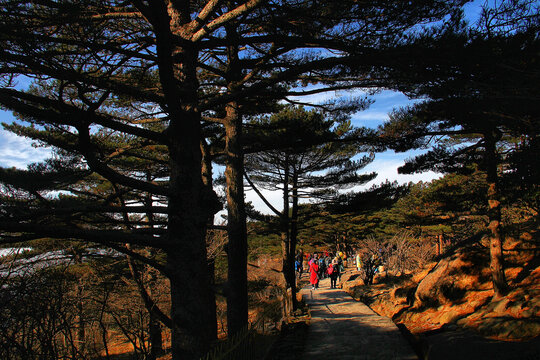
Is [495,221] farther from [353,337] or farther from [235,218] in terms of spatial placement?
[235,218]

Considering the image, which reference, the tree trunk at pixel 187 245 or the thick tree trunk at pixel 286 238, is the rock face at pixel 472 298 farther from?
the tree trunk at pixel 187 245

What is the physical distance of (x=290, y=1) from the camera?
530 cm

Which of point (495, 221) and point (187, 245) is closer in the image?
point (187, 245)

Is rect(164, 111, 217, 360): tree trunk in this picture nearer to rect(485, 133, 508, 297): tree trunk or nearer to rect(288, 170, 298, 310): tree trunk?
rect(485, 133, 508, 297): tree trunk

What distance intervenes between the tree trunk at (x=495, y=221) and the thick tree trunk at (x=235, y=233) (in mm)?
6637

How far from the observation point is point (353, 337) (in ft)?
25.4

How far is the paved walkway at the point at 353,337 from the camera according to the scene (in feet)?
20.9

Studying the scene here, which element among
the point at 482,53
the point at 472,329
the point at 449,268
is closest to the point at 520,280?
the point at 449,268

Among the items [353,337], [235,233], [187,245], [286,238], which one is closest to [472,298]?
[353,337]

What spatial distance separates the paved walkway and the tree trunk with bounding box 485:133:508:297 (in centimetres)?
300

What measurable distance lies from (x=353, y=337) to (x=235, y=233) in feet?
12.2

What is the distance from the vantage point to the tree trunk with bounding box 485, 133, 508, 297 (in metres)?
8.92

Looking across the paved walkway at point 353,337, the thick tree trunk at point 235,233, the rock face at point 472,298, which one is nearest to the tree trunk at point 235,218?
the thick tree trunk at point 235,233

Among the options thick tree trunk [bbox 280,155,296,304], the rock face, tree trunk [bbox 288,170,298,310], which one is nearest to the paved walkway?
the rock face
